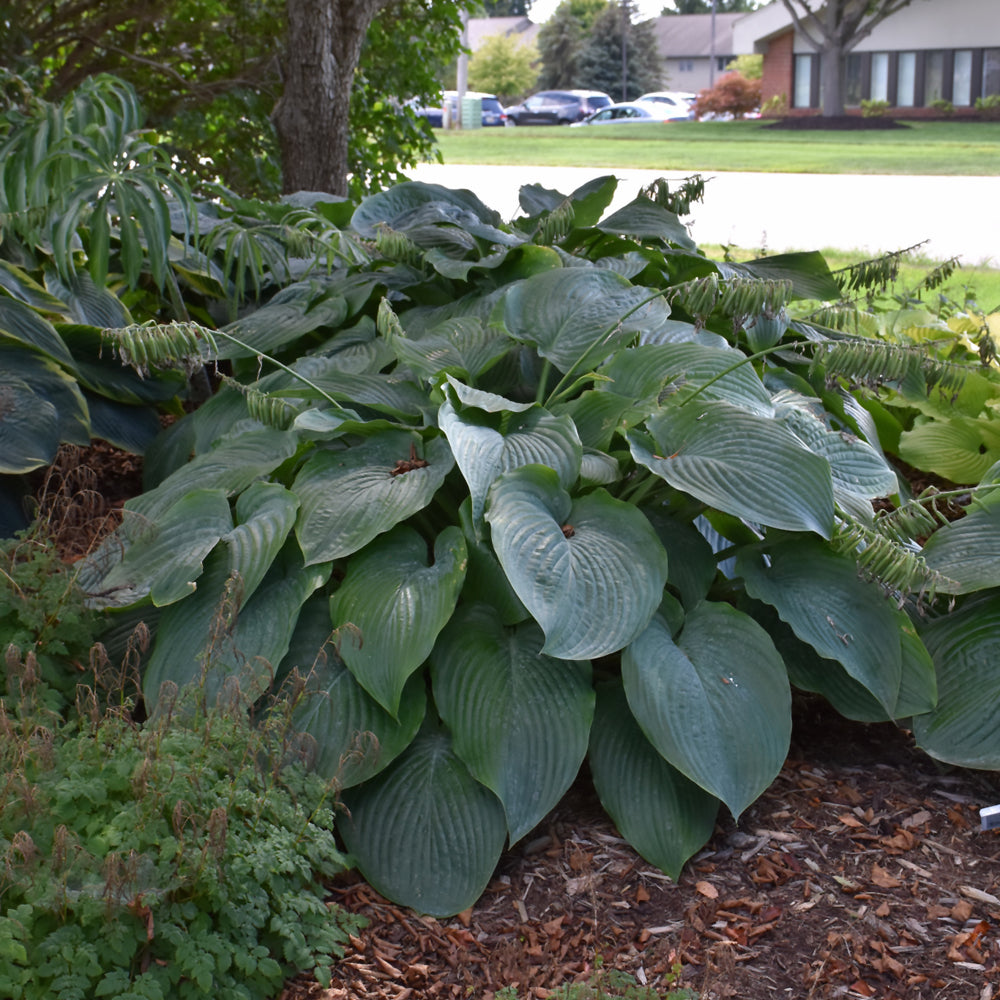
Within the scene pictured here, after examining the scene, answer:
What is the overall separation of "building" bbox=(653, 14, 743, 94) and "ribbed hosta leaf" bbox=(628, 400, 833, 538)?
72441mm

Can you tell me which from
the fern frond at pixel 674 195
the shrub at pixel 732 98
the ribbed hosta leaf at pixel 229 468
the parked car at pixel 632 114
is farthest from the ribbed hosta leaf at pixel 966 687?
the shrub at pixel 732 98

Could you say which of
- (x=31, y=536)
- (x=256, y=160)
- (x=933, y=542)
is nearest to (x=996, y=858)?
(x=933, y=542)

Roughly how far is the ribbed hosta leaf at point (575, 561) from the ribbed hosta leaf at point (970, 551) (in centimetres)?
72

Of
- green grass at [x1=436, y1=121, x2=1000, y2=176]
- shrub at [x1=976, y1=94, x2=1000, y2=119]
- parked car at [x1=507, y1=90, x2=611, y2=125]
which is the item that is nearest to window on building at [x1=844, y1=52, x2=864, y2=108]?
green grass at [x1=436, y1=121, x2=1000, y2=176]

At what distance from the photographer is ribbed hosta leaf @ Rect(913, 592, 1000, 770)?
2.32m

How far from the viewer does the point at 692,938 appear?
2.00m

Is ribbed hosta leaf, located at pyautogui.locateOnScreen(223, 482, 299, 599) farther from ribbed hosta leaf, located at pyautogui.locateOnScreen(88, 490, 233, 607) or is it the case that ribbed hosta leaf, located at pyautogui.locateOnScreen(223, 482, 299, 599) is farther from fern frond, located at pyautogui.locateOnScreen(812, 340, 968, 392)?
fern frond, located at pyautogui.locateOnScreen(812, 340, 968, 392)

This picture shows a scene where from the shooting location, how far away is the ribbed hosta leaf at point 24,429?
282 cm

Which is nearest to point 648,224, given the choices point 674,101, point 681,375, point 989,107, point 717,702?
point 681,375

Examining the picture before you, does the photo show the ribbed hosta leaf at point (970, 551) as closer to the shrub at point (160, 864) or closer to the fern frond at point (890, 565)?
the fern frond at point (890, 565)

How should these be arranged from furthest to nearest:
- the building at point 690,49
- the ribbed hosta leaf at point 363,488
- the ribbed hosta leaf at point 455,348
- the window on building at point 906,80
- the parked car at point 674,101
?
the building at point 690,49, the parked car at point 674,101, the window on building at point 906,80, the ribbed hosta leaf at point 455,348, the ribbed hosta leaf at point 363,488

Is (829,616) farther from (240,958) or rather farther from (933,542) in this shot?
(240,958)

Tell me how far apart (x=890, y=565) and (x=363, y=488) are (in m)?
1.15

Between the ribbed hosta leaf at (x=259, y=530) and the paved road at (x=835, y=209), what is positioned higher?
the paved road at (x=835, y=209)
